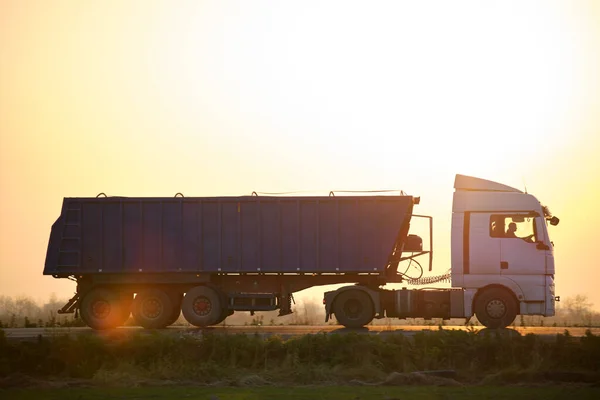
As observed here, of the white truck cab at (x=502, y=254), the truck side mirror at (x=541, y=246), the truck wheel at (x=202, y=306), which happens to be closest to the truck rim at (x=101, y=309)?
the truck wheel at (x=202, y=306)

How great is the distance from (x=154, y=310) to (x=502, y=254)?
12043 mm

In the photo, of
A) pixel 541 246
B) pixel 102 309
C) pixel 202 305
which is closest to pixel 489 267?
pixel 541 246

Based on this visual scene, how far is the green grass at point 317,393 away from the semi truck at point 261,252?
1109cm

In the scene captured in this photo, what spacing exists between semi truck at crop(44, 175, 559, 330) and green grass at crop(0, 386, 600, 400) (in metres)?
11.1

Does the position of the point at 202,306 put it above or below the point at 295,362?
above

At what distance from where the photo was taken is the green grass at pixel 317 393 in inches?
747

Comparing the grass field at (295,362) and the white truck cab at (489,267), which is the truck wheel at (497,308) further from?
the grass field at (295,362)

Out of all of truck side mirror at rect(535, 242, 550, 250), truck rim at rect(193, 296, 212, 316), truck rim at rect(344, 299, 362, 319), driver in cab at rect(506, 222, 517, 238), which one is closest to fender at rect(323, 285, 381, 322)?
truck rim at rect(344, 299, 362, 319)

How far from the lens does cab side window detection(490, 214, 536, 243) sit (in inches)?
1214

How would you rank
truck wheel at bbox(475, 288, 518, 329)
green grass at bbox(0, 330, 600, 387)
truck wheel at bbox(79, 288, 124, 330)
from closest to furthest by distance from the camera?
green grass at bbox(0, 330, 600, 387) < truck wheel at bbox(475, 288, 518, 329) < truck wheel at bbox(79, 288, 124, 330)

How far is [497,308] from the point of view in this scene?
100 feet

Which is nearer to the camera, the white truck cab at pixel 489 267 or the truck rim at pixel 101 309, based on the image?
the white truck cab at pixel 489 267

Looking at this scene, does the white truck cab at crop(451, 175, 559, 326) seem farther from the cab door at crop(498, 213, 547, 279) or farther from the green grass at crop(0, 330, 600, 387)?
the green grass at crop(0, 330, 600, 387)

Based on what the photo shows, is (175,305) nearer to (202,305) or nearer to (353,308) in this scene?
(202,305)
